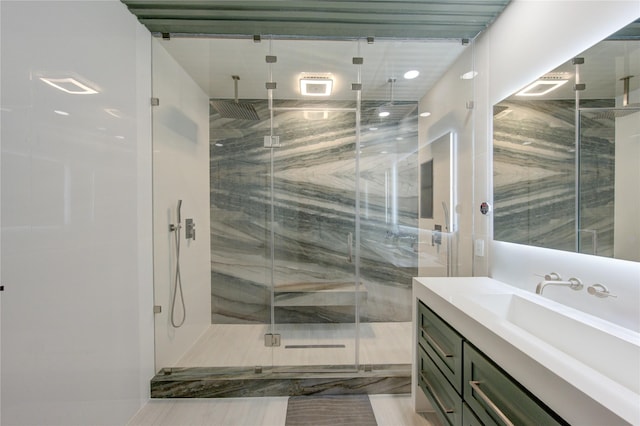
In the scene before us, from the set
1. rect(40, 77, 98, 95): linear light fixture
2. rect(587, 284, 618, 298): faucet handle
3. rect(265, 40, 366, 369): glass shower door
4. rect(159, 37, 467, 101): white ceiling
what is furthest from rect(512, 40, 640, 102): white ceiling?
rect(40, 77, 98, 95): linear light fixture

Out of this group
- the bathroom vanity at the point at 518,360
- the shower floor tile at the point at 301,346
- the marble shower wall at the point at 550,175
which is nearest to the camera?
the bathroom vanity at the point at 518,360

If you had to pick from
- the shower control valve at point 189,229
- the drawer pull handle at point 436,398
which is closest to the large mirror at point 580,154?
the drawer pull handle at point 436,398

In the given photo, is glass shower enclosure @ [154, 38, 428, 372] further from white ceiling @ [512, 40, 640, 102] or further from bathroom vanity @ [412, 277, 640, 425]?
white ceiling @ [512, 40, 640, 102]

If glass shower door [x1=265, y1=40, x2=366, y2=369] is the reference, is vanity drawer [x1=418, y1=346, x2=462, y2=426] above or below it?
below

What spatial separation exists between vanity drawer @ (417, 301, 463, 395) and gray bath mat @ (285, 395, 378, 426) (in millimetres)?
682

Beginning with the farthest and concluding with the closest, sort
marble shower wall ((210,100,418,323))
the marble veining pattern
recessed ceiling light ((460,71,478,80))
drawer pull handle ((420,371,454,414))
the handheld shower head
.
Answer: marble shower wall ((210,100,418,323)) < the handheld shower head < recessed ceiling light ((460,71,478,80)) < the marble veining pattern < drawer pull handle ((420,371,454,414))

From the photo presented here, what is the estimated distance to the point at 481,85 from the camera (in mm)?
2193

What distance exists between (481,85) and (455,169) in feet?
2.20

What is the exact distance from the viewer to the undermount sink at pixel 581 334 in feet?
3.24

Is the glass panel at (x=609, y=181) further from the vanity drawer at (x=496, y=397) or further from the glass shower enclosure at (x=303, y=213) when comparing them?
the glass shower enclosure at (x=303, y=213)

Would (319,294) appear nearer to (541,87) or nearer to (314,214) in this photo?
(314,214)

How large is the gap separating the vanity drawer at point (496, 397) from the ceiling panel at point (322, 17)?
216 cm

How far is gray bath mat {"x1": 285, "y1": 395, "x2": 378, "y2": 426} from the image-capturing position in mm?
1888

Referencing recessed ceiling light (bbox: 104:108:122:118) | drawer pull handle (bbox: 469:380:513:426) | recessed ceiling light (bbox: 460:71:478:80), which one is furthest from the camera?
recessed ceiling light (bbox: 460:71:478:80)
